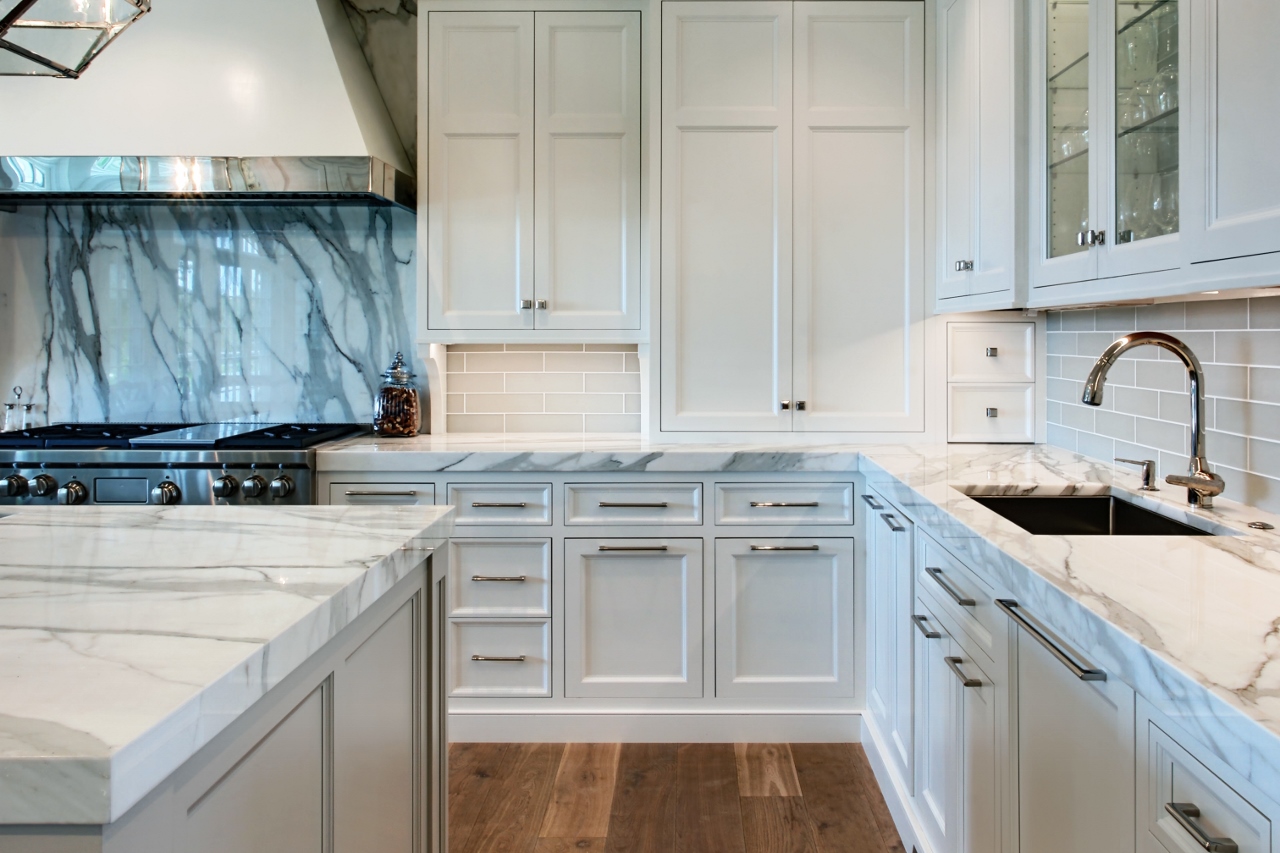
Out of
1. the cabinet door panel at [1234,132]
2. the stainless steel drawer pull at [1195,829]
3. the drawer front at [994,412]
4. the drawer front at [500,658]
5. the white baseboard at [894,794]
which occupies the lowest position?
the white baseboard at [894,794]

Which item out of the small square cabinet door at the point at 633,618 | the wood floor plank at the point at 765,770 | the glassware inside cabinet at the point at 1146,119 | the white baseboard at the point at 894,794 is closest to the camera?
the glassware inside cabinet at the point at 1146,119

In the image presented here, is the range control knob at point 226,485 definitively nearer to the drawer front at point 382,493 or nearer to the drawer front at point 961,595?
the drawer front at point 382,493

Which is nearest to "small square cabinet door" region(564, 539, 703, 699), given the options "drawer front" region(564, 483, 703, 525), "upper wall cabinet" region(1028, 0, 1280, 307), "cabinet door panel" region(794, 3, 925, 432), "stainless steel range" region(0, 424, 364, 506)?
"drawer front" region(564, 483, 703, 525)

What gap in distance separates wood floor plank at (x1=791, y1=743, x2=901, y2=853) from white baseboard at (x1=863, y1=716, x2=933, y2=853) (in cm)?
5

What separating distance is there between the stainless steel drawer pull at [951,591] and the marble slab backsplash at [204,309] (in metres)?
2.18

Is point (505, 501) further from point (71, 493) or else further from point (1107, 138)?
point (1107, 138)

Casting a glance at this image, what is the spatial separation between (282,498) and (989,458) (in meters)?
2.08

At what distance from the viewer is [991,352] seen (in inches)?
125

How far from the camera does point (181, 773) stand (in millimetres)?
925

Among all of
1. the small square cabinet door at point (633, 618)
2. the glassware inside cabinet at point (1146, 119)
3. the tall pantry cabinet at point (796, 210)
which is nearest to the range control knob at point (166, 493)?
the small square cabinet door at point (633, 618)

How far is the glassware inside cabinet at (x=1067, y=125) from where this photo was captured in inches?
82.9

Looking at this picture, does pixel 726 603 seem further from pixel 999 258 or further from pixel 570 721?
pixel 999 258

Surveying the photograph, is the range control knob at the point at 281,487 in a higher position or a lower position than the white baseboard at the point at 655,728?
higher

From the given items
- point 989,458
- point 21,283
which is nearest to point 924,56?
point 989,458
